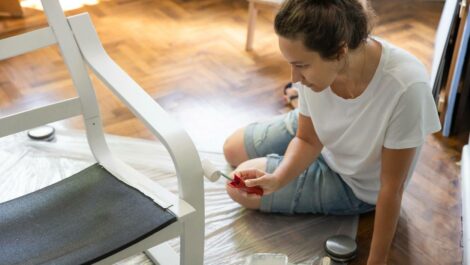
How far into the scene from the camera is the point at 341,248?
1389mm

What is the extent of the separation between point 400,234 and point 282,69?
0.89m

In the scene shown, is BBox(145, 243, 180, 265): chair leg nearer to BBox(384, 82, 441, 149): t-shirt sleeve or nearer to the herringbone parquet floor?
the herringbone parquet floor

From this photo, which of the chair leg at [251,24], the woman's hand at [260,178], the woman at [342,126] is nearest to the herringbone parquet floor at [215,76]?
the chair leg at [251,24]

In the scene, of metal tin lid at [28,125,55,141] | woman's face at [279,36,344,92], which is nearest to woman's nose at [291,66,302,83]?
woman's face at [279,36,344,92]

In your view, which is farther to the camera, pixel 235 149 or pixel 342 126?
pixel 235 149

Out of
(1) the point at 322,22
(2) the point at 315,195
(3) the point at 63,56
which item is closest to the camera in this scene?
(1) the point at 322,22

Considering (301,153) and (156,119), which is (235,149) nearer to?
(301,153)

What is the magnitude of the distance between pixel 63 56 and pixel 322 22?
1.95ft

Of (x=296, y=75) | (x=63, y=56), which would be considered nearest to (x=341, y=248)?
(x=296, y=75)

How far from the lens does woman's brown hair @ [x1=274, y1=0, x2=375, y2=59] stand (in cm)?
97

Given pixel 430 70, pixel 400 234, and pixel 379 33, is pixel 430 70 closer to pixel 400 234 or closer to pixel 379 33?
pixel 379 33

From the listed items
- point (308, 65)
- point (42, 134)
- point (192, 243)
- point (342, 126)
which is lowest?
point (42, 134)

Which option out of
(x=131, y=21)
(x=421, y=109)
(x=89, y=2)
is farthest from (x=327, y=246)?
(x=89, y=2)

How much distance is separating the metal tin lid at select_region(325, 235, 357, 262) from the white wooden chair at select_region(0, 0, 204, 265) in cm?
39
